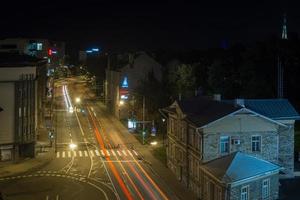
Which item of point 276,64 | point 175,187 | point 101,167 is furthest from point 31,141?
point 276,64

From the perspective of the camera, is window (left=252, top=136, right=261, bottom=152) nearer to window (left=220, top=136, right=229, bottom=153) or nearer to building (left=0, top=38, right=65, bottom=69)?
window (left=220, top=136, right=229, bottom=153)

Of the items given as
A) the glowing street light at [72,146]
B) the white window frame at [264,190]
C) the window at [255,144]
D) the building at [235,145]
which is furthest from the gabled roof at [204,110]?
the glowing street light at [72,146]

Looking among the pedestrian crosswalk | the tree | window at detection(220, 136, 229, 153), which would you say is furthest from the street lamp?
window at detection(220, 136, 229, 153)

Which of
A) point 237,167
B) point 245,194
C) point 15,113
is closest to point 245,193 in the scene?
point 245,194

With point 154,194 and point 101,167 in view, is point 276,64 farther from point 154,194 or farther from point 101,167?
point 154,194

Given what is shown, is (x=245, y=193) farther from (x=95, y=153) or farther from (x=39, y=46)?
(x=39, y=46)
